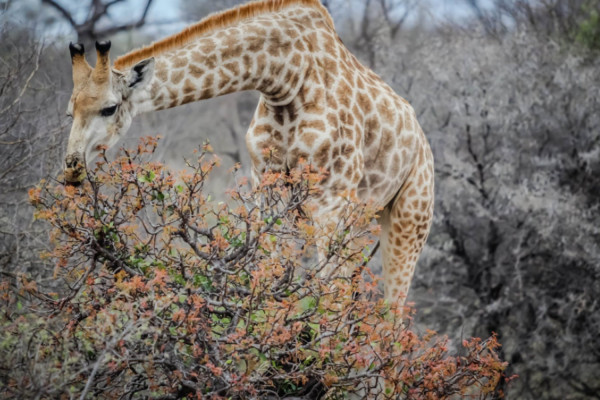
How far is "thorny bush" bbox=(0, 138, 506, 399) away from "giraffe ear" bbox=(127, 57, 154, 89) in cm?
62

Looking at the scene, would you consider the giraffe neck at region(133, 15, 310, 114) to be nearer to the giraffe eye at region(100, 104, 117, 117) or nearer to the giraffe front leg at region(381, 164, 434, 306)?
the giraffe eye at region(100, 104, 117, 117)

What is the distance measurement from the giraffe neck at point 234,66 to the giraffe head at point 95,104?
0.51ft

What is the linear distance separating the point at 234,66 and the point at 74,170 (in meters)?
1.20

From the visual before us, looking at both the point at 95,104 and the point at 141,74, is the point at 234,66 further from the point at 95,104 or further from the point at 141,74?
the point at 95,104

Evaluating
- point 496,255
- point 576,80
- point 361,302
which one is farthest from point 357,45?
point 361,302

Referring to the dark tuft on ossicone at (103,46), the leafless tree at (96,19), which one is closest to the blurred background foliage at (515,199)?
the leafless tree at (96,19)

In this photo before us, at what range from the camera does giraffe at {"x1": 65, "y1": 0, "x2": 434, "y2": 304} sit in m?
3.76

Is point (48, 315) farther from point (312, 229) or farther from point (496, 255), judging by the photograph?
point (496, 255)

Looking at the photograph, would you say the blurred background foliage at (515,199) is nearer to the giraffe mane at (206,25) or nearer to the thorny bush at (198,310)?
the giraffe mane at (206,25)

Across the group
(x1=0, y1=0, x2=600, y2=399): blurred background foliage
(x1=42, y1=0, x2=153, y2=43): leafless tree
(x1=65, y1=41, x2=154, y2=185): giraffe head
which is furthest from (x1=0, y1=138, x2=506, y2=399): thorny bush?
(x1=42, y1=0, x2=153, y2=43): leafless tree

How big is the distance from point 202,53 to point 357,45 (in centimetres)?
1284

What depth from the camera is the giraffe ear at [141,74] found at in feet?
12.7

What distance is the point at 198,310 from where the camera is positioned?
3.11 meters

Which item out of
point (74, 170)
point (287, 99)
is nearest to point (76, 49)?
point (74, 170)
